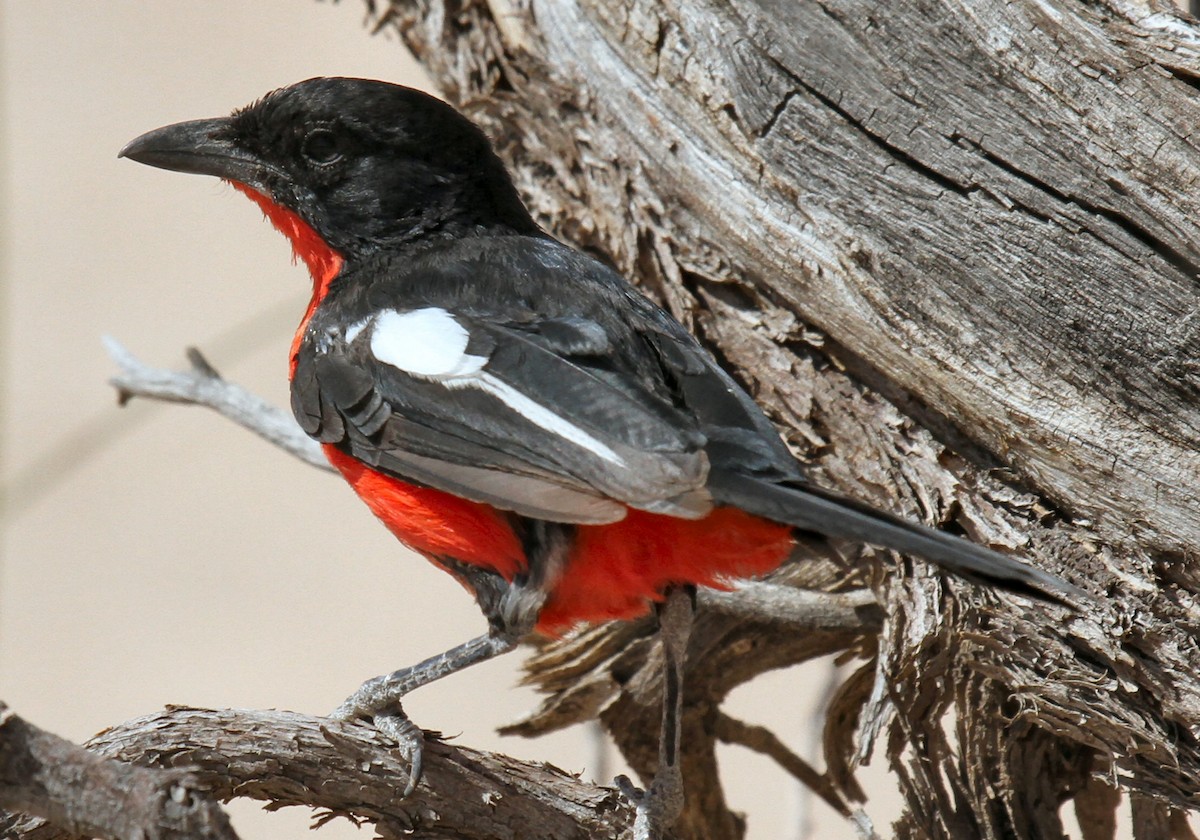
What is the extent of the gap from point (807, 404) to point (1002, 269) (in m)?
0.66

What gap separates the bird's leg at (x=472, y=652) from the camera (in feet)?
10.0

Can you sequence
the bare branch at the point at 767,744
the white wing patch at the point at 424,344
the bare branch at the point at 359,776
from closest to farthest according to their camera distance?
the bare branch at the point at 359,776, the white wing patch at the point at 424,344, the bare branch at the point at 767,744

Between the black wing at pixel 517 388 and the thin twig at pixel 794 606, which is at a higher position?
the black wing at pixel 517 388

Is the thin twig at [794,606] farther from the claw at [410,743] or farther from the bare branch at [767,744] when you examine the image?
the claw at [410,743]

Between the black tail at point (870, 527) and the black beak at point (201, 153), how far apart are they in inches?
68.4

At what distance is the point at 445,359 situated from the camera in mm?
3045

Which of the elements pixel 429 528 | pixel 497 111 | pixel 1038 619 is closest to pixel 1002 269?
pixel 1038 619

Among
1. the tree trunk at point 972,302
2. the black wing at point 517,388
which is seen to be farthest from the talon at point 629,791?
the black wing at point 517,388

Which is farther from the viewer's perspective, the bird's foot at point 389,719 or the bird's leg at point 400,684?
the bird's leg at point 400,684

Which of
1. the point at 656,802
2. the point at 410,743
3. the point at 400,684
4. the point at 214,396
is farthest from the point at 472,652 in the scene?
the point at 214,396

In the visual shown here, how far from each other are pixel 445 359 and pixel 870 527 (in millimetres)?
1096

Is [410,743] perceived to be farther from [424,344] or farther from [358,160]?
[358,160]

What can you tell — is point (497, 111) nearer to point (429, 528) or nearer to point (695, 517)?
point (429, 528)

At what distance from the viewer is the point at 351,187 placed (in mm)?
3555
